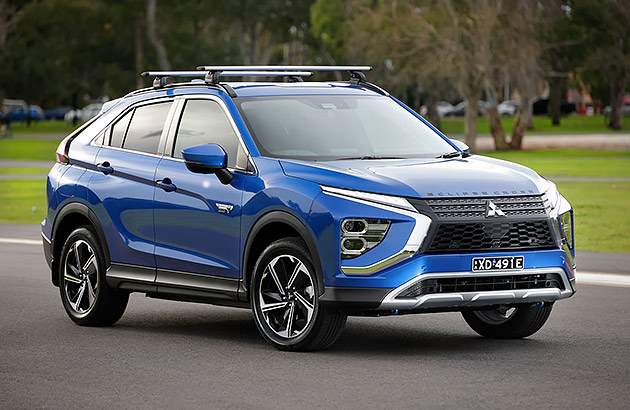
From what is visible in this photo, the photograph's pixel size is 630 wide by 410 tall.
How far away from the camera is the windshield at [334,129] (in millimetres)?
9391

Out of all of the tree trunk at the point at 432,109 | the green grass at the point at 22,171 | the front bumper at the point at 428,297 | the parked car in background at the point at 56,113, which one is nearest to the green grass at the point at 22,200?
the green grass at the point at 22,171

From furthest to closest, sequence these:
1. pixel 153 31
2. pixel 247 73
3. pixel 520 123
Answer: pixel 153 31 < pixel 520 123 < pixel 247 73

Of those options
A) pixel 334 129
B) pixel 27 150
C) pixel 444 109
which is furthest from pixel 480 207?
pixel 444 109

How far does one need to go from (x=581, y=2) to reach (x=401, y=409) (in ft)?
171

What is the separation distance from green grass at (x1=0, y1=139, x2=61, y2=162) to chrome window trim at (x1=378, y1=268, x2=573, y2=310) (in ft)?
126

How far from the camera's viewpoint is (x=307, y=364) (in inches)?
332

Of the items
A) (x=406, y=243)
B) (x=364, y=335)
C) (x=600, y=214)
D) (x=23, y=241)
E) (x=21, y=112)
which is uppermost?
(x=406, y=243)

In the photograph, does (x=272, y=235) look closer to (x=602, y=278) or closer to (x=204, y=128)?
(x=204, y=128)

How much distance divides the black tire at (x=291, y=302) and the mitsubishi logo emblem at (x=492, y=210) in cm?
116

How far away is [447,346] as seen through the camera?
9.28 metres

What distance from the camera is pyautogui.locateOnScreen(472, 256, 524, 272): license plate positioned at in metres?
8.45

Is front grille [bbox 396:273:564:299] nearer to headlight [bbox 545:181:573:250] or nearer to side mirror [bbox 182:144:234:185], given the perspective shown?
headlight [bbox 545:181:573:250]

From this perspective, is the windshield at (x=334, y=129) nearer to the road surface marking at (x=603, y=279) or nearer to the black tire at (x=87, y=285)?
the black tire at (x=87, y=285)

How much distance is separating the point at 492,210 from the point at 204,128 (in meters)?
2.45
